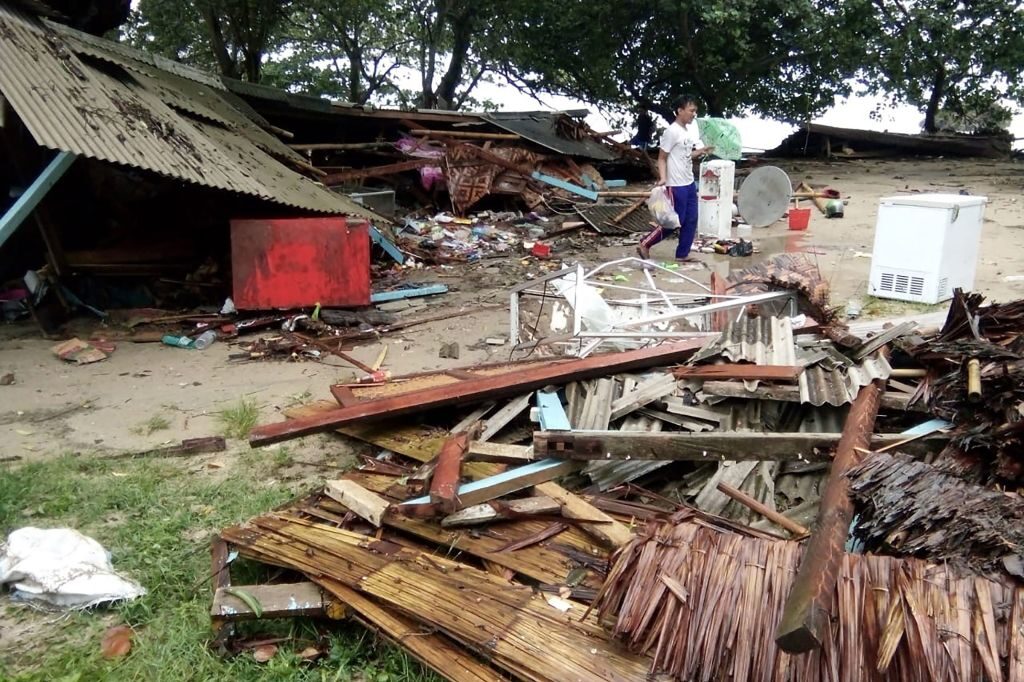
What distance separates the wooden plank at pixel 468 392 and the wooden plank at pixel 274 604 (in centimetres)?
121

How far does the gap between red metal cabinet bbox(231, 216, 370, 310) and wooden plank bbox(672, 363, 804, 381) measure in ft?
12.7

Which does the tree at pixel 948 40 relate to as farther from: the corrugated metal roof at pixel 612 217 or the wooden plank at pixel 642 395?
the wooden plank at pixel 642 395

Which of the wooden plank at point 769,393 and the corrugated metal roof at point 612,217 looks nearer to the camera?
the wooden plank at point 769,393

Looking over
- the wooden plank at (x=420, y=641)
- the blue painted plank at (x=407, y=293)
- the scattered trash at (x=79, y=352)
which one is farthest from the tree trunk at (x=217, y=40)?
the wooden plank at (x=420, y=641)

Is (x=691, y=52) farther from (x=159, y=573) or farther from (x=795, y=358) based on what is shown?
(x=159, y=573)

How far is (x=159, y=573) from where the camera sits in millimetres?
3348

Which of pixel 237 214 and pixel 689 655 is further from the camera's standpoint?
pixel 237 214

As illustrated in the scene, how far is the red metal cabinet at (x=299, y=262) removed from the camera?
6957mm

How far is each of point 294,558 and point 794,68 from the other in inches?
808

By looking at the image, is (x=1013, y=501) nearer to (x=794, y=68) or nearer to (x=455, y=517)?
(x=455, y=517)

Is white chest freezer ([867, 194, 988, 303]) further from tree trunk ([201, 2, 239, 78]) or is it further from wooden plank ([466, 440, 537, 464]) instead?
tree trunk ([201, 2, 239, 78])

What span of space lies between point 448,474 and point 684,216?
249 inches

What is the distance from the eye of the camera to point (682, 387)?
408cm

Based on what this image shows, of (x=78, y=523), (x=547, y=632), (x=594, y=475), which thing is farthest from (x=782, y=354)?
(x=78, y=523)
